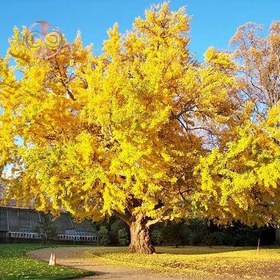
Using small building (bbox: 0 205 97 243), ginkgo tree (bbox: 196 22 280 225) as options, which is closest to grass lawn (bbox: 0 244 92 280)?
ginkgo tree (bbox: 196 22 280 225)

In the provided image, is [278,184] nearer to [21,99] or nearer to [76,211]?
[76,211]

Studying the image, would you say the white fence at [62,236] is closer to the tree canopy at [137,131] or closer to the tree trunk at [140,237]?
the tree trunk at [140,237]

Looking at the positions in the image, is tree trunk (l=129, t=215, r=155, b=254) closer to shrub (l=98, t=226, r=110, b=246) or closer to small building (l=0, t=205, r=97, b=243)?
small building (l=0, t=205, r=97, b=243)

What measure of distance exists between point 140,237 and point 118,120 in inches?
289

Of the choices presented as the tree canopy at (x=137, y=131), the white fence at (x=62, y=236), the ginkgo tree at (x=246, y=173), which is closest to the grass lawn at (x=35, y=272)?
the tree canopy at (x=137, y=131)

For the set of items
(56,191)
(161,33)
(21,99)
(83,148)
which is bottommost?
(56,191)

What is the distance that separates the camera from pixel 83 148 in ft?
51.6

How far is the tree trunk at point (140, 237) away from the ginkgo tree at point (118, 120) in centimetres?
11

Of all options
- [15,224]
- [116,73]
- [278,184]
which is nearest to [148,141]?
[116,73]

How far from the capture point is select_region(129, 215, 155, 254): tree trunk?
2016cm

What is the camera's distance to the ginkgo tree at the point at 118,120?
51.0 ft

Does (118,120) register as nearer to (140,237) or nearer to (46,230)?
(140,237)

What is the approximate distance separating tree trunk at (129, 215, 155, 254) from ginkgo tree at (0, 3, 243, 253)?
0.11m

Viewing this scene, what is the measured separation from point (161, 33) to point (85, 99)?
4007mm
